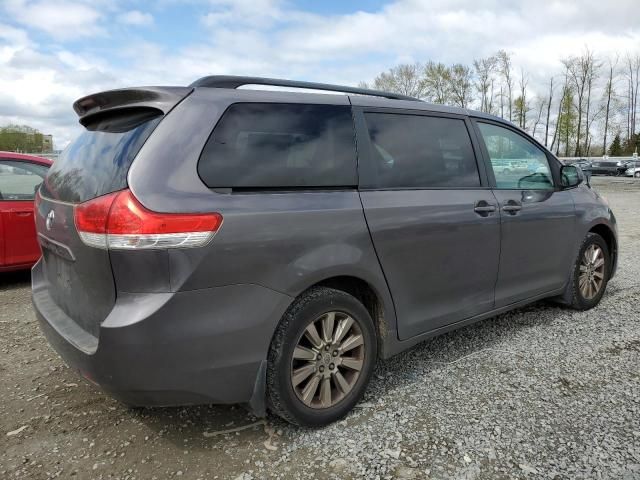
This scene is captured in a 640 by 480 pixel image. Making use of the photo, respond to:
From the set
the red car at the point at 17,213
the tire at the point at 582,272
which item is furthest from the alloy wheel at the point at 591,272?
the red car at the point at 17,213

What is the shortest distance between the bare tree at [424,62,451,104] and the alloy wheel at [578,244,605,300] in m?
54.7

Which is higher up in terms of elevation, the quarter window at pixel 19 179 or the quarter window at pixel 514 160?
the quarter window at pixel 514 160

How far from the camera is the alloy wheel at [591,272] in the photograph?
4430mm

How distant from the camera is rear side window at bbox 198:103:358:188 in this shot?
2316 millimetres

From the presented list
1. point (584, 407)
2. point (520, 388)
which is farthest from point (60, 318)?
point (584, 407)

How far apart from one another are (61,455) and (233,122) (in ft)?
5.95

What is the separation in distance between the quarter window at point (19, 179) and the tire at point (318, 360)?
4.19 metres

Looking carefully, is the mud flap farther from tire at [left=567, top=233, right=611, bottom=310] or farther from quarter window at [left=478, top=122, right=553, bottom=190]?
tire at [left=567, top=233, right=611, bottom=310]

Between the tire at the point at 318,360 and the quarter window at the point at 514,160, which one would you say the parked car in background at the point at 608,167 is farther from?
the tire at the point at 318,360

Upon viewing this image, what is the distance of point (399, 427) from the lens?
2.68m

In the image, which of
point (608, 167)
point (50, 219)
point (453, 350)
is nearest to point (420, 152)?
point (453, 350)

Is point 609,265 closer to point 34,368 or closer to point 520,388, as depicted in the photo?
point 520,388

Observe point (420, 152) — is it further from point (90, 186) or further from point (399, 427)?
point (90, 186)

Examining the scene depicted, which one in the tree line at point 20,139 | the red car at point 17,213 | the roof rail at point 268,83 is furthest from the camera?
the tree line at point 20,139
